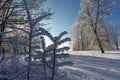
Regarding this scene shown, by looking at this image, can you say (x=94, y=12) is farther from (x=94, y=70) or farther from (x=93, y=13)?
(x=94, y=70)

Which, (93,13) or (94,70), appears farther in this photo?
(93,13)

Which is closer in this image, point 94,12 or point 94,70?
point 94,70

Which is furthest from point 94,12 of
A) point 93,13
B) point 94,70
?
point 94,70

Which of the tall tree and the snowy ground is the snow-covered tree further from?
the snowy ground

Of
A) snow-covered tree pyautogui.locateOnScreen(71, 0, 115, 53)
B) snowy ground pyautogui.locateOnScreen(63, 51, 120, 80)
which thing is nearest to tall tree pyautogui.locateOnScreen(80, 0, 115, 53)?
snow-covered tree pyautogui.locateOnScreen(71, 0, 115, 53)

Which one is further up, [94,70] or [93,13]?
[93,13]

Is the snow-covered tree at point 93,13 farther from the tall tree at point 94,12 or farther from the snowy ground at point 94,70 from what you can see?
the snowy ground at point 94,70

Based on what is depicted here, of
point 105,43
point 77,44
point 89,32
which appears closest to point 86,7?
point 89,32

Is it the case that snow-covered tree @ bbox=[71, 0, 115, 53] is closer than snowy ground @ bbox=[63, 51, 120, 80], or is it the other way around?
snowy ground @ bbox=[63, 51, 120, 80]

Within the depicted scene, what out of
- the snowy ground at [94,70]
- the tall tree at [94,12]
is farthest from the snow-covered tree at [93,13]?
the snowy ground at [94,70]

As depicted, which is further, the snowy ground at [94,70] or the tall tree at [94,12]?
the tall tree at [94,12]

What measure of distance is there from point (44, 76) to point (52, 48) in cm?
72

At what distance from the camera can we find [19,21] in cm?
931

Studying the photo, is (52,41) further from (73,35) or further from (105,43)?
(73,35)
